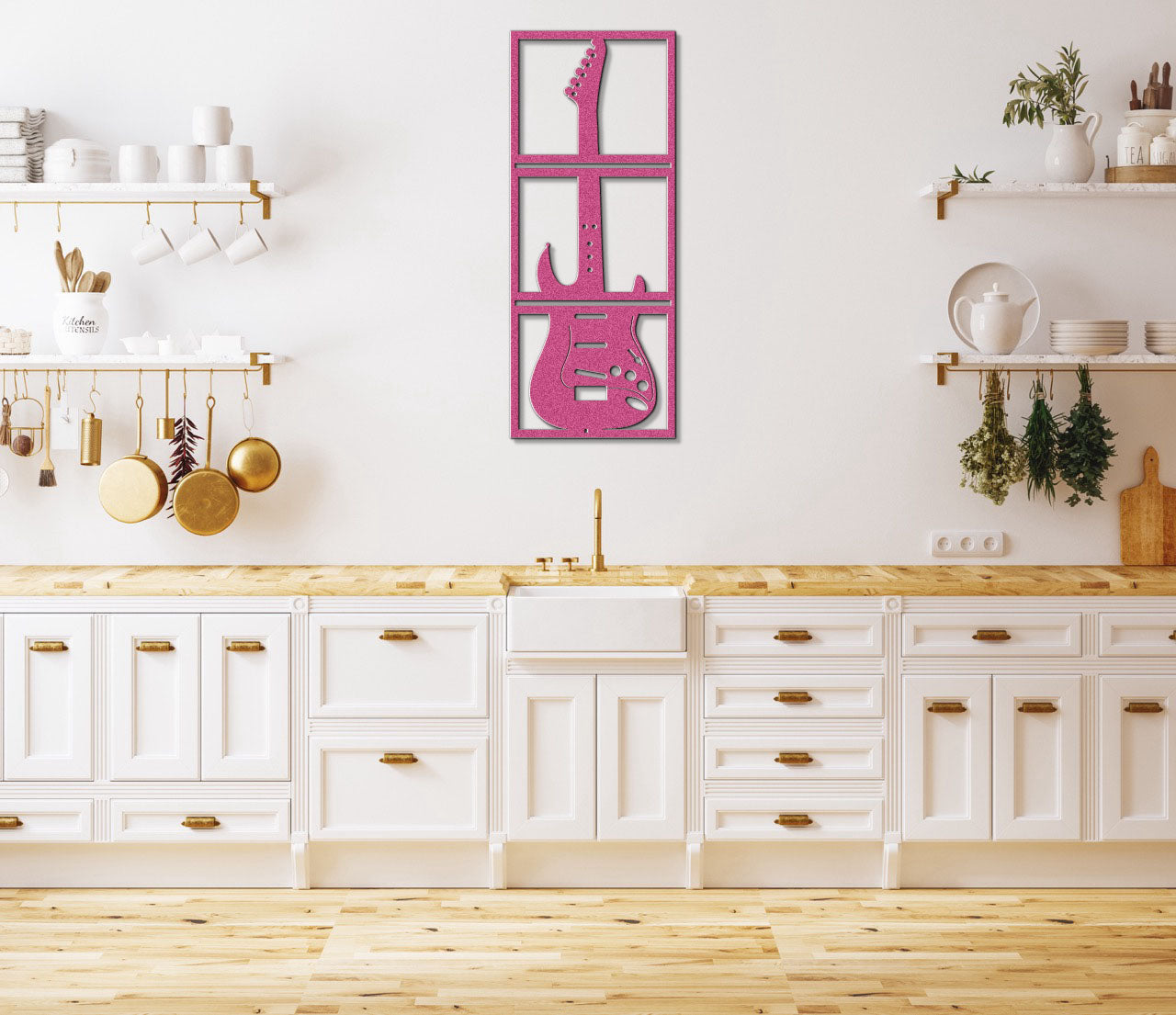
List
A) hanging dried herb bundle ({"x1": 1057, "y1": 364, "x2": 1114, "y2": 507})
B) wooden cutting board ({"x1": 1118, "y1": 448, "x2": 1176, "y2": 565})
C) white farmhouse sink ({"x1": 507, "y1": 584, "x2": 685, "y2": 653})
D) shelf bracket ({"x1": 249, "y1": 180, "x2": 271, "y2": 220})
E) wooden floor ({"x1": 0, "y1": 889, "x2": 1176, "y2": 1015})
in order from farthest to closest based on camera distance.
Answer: wooden cutting board ({"x1": 1118, "y1": 448, "x2": 1176, "y2": 565}) < hanging dried herb bundle ({"x1": 1057, "y1": 364, "x2": 1114, "y2": 507}) < shelf bracket ({"x1": 249, "y1": 180, "x2": 271, "y2": 220}) < white farmhouse sink ({"x1": 507, "y1": 584, "x2": 685, "y2": 653}) < wooden floor ({"x1": 0, "y1": 889, "x2": 1176, "y2": 1015})

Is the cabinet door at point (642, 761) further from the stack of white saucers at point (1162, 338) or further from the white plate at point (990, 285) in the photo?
the stack of white saucers at point (1162, 338)

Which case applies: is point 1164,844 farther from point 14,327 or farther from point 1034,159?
point 14,327

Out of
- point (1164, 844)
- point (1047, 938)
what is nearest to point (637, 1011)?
point (1047, 938)

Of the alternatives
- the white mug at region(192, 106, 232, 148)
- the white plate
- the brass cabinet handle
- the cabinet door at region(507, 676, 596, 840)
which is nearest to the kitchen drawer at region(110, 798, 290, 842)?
the cabinet door at region(507, 676, 596, 840)

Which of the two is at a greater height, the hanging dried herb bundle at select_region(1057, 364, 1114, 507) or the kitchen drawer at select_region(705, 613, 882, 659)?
the hanging dried herb bundle at select_region(1057, 364, 1114, 507)

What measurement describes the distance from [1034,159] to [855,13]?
686 millimetres

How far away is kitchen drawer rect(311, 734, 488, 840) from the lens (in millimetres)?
3170

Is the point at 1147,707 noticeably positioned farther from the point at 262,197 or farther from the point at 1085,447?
the point at 262,197

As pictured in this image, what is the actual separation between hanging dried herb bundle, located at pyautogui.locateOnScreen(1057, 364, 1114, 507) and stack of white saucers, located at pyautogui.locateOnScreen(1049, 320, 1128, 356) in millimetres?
78

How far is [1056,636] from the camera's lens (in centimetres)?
318

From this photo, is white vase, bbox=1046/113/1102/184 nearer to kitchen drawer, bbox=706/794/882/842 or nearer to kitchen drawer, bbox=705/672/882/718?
kitchen drawer, bbox=705/672/882/718

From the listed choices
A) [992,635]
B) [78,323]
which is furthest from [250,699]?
[992,635]

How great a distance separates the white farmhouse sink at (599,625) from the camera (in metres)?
3.10

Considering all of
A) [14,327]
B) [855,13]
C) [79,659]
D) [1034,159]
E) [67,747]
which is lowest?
[67,747]
